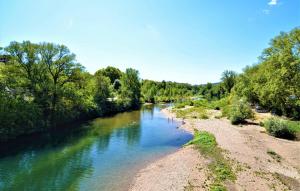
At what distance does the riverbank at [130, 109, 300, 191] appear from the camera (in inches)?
732

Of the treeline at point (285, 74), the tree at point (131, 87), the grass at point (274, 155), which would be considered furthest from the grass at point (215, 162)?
the tree at point (131, 87)

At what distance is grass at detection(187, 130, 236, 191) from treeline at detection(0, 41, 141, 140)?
26.3m

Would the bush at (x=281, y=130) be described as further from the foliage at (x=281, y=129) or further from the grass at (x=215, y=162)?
the grass at (x=215, y=162)

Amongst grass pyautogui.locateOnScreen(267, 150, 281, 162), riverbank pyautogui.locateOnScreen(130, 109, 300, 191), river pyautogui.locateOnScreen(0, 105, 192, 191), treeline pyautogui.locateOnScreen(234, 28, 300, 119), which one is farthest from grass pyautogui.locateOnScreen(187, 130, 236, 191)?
treeline pyautogui.locateOnScreen(234, 28, 300, 119)

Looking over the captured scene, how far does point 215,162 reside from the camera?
23844 mm

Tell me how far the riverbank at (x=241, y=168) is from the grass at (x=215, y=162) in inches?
21.4

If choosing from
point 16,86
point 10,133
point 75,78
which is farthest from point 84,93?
point 10,133

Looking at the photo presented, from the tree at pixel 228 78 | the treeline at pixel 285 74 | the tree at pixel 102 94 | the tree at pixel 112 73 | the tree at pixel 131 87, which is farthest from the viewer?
the tree at pixel 112 73

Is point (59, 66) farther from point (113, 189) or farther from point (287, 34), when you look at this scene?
point (287, 34)

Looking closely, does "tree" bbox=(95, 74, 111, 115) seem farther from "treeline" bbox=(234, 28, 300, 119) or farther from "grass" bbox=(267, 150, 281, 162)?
"grass" bbox=(267, 150, 281, 162)

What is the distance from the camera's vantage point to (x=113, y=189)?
19328 mm

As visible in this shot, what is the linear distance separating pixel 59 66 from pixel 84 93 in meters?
10.2

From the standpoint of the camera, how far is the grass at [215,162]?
18.9 meters

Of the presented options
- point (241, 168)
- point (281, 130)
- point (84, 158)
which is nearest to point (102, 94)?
point (84, 158)
